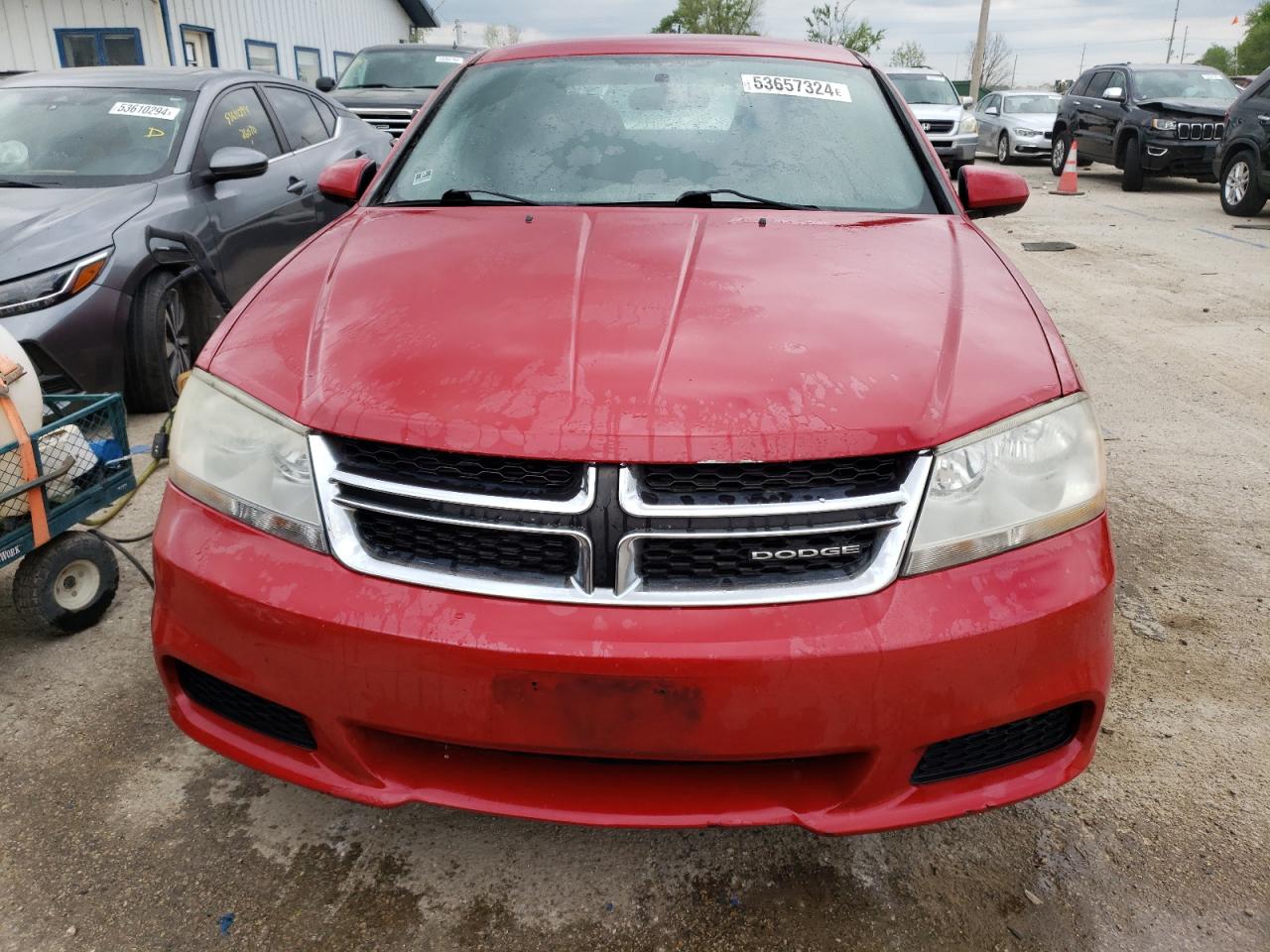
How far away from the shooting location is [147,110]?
198 inches

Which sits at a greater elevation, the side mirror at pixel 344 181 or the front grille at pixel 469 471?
the side mirror at pixel 344 181

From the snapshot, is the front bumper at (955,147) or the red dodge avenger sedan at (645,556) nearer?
the red dodge avenger sedan at (645,556)

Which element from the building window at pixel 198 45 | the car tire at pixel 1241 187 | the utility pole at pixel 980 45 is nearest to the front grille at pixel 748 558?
the car tire at pixel 1241 187

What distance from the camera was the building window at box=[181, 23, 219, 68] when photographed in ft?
54.0

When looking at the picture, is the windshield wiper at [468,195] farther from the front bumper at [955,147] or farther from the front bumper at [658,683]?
the front bumper at [955,147]

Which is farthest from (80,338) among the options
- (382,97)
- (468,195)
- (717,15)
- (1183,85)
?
(717,15)

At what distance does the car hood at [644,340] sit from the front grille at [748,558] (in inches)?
5.6

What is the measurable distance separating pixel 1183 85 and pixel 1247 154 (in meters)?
3.87

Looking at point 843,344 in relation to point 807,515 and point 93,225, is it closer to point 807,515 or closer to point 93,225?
point 807,515

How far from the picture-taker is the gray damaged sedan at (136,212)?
4.12 m

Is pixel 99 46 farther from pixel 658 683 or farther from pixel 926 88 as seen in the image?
pixel 658 683

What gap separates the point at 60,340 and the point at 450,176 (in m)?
2.27

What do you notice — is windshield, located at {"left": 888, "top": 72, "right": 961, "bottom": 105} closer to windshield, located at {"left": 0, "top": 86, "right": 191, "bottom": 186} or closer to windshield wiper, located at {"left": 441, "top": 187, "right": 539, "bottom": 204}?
windshield, located at {"left": 0, "top": 86, "right": 191, "bottom": 186}

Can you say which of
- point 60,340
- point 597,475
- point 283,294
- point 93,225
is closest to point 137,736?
point 283,294
